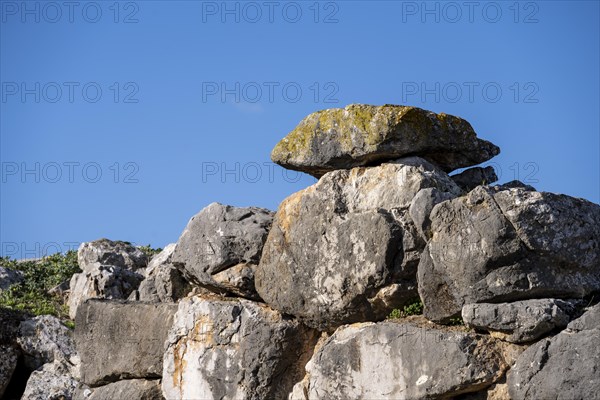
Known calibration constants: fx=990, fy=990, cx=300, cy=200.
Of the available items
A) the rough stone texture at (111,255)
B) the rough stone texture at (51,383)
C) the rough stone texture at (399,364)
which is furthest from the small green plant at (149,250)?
the rough stone texture at (399,364)

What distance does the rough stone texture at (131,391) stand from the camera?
15.3 m

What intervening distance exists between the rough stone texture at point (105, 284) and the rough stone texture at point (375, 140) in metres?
5.79

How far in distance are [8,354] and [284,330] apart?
6.28m

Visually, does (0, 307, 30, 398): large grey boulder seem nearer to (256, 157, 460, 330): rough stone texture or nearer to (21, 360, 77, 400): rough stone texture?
(21, 360, 77, 400): rough stone texture

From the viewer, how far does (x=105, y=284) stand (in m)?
19.1

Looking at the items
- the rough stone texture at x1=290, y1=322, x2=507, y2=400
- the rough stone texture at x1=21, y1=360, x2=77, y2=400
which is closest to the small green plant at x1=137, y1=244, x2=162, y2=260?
the rough stone texture at x1=21, y1=360, x2=77, y2=400

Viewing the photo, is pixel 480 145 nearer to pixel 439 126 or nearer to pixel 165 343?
pixel 439 126

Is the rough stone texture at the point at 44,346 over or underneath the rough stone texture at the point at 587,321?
over

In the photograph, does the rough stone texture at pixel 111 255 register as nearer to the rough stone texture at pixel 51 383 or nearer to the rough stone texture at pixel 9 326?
the rough stone texture at pixel 9 326

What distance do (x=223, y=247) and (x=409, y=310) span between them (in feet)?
10.5

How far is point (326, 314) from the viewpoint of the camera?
13602 mm

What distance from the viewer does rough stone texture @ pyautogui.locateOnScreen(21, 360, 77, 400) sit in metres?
17.1

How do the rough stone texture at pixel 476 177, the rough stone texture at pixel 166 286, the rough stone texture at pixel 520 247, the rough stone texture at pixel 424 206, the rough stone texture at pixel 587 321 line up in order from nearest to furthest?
the rough stone texture at pixel 587 321 → the rough stone texture at pixel 520 247 → the rough stone texture at pixel 424 206 → the rough stone texture at pixel 476 177 → the rough stone texture at pixel 166 286

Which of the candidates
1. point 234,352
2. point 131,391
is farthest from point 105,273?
point 234,352
